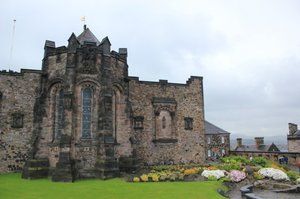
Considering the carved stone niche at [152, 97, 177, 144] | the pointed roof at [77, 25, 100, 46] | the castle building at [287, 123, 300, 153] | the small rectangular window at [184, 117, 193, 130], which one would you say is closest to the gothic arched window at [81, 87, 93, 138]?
the pointed roof at [77, 25, 100, 46]

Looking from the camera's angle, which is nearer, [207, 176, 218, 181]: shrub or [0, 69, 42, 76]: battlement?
[207, 176, 218, 181]: shrub

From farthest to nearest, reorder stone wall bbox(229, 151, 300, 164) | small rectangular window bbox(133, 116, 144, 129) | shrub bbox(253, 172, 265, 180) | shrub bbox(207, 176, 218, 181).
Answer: small rectangular window bbox(133, 116, 144, 129) < stone wall bbox(229, 151, 300, 164) < shrub bbox(253, 172, 265, 180) < shrub bbox(207, 176, 218, 181)

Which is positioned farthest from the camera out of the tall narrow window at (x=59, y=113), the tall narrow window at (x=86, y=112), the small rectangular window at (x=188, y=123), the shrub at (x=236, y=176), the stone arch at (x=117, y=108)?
the small rectangular window at (x=188, y=123)

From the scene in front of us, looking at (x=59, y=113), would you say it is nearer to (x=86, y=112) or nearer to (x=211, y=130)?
(x=86, y=112)

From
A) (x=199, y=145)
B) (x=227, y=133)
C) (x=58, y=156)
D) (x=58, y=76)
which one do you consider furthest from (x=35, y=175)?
(x=227, y=133)

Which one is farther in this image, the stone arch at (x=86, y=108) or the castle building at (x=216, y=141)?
the castle building at (x=216, y=141)

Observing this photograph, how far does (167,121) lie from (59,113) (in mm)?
11761

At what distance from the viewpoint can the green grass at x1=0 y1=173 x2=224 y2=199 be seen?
42.7 ft

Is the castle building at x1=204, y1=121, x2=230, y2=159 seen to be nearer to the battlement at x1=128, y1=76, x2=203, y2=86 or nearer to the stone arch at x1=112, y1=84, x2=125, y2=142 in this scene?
the battlement at x1=128, y1=76, x2=203, y2=86

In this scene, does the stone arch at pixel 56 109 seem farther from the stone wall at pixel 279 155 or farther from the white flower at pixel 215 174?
the stone wall at pixel 279 155

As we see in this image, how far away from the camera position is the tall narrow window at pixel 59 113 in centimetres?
2031

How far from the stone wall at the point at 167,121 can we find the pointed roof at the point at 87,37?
6.17 meters

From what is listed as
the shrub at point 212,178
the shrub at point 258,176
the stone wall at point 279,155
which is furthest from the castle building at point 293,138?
the shrub at point 212,178

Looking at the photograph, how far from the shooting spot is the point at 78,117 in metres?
19.5
